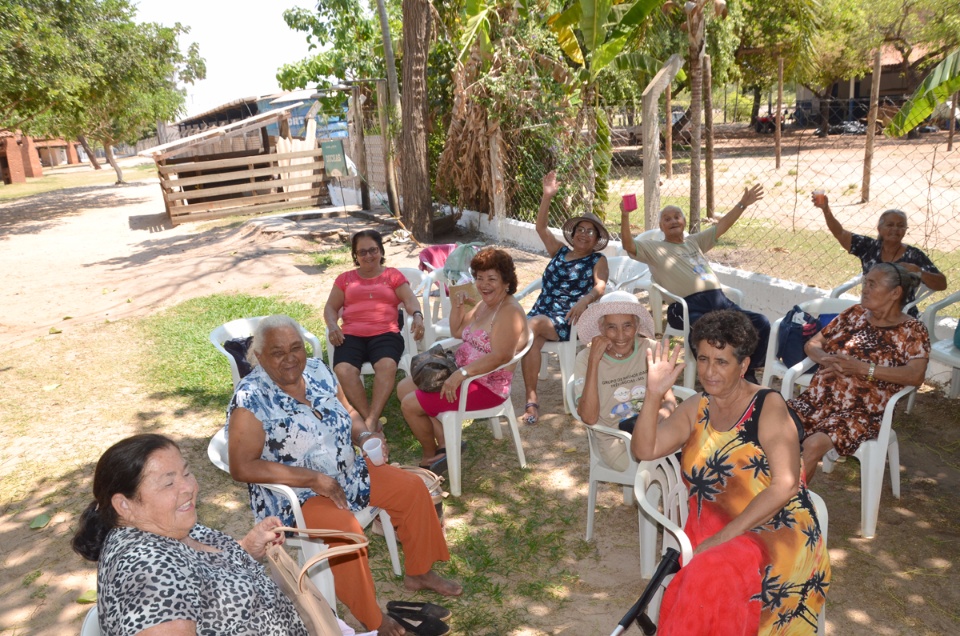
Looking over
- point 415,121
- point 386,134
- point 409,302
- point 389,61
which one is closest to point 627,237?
point 409,302

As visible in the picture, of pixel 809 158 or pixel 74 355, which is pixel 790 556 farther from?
pixel 809 158

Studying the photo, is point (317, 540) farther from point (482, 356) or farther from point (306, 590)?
point (482, 356)

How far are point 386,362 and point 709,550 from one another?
301cm

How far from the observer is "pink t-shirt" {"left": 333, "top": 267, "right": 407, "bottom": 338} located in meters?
5.39

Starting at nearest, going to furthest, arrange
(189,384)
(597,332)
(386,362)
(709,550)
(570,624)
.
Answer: (709,550), (570,624), (597,332), (386,362), (189,384)

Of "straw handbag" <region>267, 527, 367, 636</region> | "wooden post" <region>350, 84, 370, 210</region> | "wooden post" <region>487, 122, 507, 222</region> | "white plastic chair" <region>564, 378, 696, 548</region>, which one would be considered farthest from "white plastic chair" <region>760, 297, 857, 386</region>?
"wooden post" <region>350, 84, 370, 210</region>

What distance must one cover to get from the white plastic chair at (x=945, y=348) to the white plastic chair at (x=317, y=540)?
11.5ft

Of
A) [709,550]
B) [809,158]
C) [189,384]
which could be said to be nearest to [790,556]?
[709,550]

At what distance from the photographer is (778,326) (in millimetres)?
4742

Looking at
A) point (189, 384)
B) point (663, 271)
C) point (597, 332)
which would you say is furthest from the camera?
point (189, 384)

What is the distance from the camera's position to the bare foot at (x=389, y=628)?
127 inches

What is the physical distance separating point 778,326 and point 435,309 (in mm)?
3171

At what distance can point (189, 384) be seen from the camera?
6.36 metres

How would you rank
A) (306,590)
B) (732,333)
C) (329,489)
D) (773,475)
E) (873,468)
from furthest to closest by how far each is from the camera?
(873,468)
(329,489)
(732,333)
(773,475)
(306,590)
